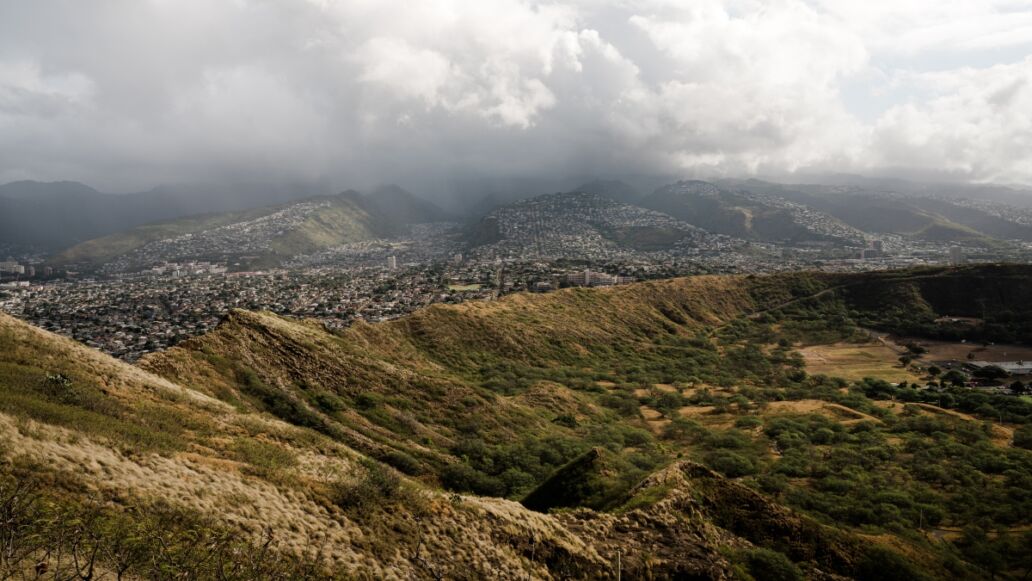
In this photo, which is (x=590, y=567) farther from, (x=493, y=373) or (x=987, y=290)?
(x=987, y=290)

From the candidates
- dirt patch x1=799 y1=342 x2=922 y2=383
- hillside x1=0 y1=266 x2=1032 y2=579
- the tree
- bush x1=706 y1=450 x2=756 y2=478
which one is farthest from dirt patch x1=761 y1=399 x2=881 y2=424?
the tree

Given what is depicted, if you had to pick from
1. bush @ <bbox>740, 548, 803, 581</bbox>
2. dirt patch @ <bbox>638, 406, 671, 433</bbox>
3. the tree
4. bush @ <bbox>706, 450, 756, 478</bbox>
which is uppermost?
bush @ <bbox>740, 548, 803, 581</bbox>

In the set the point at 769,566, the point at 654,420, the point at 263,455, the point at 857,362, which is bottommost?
the point at 857,362

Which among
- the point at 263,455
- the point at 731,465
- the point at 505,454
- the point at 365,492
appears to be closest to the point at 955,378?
the point at 731,465

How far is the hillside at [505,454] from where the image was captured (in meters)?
11.8

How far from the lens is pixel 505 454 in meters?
28.3

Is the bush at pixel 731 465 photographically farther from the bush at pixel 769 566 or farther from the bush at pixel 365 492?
the bush at pixel 365 492

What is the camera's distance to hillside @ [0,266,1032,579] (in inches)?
→ 464

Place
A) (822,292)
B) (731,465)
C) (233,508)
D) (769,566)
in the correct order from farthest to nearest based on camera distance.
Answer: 1. (822,292)
2. (731,465)
3. (769,566)
4. (233,508)

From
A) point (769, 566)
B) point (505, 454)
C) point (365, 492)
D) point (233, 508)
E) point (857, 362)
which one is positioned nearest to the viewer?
point (233, 508)

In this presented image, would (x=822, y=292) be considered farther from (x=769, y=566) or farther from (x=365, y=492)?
(x=365, y=492)

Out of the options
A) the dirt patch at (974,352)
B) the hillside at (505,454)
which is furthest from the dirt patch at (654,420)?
the dirt patch at (974,352)

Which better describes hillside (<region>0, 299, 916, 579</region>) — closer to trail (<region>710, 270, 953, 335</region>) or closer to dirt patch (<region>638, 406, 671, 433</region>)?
dirt patch (<region>638, 406, 671, 433</region>)

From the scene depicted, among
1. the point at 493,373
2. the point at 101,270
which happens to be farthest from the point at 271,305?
the point at 101,270
